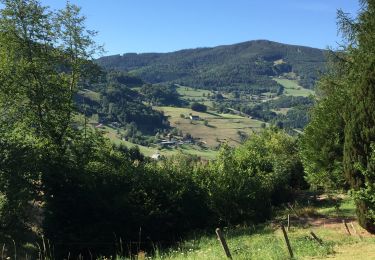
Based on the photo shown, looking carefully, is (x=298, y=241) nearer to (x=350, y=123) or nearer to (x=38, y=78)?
(x=350, y=123)

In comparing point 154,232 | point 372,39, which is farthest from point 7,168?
point 372,39

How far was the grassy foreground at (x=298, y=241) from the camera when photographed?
526 inches

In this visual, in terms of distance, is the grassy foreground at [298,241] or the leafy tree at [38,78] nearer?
the grassy foreground at [298,241]

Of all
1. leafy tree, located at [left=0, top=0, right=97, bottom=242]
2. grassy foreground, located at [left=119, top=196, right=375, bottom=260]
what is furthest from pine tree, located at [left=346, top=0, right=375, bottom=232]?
leafy tree, located at [left=0, top=0, right=97, bottom=242]

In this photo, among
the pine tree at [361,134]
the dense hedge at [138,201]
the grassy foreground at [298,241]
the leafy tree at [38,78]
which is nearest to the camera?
the grassy foreground at [298,241]

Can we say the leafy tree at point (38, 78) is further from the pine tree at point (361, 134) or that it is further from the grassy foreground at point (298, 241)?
the pine tree at point (361, 134)

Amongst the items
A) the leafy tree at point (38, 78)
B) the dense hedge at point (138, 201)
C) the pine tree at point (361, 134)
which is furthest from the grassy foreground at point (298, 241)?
the leafy tree at point (38, 78)

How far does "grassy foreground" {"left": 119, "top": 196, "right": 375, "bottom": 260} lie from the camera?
43.9ft

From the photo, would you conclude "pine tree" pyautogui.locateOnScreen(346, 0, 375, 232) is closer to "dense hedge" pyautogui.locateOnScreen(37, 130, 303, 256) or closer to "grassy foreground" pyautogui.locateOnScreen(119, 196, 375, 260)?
→ "grassy foreground" pyautogui.locateOnScreen(119, 196, 375, 260)

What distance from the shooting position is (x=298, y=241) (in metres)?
16.6

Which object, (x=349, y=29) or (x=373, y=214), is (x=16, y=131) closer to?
(x=373, y=214)

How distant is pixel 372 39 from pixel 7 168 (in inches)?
789

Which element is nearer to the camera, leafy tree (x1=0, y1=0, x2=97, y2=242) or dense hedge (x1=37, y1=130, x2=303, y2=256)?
dense hedge (x1=37, y1=130, x2=303, y2=256)

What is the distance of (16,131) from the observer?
82.0 feet
